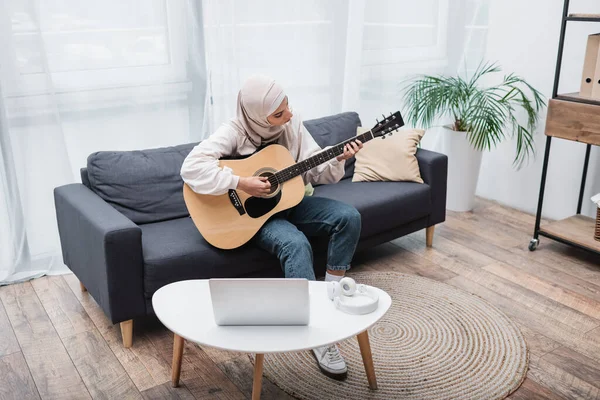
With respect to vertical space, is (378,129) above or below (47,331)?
above

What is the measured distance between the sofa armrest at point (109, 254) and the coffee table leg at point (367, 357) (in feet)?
2.85

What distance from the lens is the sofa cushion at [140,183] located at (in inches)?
103

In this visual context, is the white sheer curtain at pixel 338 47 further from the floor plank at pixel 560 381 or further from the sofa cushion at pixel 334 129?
the floor plank at pixel 560 381

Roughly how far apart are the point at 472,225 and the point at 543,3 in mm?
1366

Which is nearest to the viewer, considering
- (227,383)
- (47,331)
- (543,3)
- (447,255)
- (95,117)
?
(227,383)

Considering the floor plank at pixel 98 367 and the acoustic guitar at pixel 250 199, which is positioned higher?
the acoustic guitar at pixel 250 199

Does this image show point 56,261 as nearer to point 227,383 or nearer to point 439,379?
point 227,383

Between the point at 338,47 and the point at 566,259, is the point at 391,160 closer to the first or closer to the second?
the point at 338,47

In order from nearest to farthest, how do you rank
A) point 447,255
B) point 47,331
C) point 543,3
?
point 47,331 → point 447,255 → point 543,3

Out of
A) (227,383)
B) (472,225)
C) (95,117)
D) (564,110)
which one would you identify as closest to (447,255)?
(472,225)

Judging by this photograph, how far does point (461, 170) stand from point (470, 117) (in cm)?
33

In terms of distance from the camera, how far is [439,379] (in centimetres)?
217

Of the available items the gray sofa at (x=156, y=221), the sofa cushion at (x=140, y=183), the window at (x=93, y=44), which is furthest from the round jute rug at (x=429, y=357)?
the window at (x=93, y=44)

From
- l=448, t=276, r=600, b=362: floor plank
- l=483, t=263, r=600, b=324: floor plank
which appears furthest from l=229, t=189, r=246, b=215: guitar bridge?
l=483, t=263, r=600, b=324: floor plank
